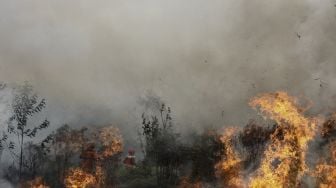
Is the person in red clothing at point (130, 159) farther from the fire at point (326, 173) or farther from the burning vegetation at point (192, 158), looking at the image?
the fire at point (326, 173)

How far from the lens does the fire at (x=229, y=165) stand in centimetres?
4591

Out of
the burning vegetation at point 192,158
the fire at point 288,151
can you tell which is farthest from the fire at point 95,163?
the fire at point 288,151

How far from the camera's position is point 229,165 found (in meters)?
51.4

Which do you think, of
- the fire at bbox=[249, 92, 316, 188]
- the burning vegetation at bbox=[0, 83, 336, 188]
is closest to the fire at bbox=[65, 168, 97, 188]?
the burning vegetation at bbox=[0, 83, 336, 188]

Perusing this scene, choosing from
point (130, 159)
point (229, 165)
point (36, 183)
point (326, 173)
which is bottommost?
point (36, 183)

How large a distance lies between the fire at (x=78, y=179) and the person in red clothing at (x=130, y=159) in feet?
19.8

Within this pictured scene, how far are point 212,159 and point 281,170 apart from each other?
2059 cm

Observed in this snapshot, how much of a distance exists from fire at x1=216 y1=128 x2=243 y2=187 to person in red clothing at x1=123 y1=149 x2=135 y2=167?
44.9ft

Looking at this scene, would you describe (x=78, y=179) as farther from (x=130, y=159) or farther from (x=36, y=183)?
(x=130, y=159)

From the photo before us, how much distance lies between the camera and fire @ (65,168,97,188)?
57472 mm

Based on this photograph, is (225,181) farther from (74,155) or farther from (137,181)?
(74,155)

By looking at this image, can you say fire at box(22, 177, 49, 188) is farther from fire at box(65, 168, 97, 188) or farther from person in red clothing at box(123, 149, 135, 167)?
person in red clothing at box(123, 149, 135, 167)

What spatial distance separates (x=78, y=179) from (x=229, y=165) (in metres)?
19.4

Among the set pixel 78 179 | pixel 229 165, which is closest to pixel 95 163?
pixel 78 179
